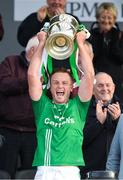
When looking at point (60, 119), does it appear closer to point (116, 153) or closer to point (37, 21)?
point (116, 153)

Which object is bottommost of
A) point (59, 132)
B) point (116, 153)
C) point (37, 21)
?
point (116, 153)

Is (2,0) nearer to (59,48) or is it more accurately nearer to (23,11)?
(23,11)

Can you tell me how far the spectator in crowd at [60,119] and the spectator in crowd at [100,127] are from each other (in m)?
1.14

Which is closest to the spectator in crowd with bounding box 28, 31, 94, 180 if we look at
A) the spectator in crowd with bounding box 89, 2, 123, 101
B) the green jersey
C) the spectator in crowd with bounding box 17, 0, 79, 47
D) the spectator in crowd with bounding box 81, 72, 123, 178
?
the green jersey

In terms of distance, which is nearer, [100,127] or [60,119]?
[60,119]

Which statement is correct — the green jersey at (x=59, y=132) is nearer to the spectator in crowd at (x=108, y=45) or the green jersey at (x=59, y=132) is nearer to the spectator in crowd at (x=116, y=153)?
the spectator in crowd at (x=116, y=153)

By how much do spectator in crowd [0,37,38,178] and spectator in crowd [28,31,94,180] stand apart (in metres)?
1.30

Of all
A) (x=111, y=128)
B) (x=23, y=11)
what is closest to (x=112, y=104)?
(x=111, y=128)

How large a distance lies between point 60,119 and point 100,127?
1.29m

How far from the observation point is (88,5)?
9203 millimetres

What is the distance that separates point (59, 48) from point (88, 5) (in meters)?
3.22

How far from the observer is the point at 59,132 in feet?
19.4

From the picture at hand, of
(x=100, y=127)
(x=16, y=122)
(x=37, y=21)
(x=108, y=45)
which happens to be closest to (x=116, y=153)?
(x=100, y=127)

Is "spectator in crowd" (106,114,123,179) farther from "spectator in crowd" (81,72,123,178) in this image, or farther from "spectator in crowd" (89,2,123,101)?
"spectator in crowd" (89,2,123,101)
